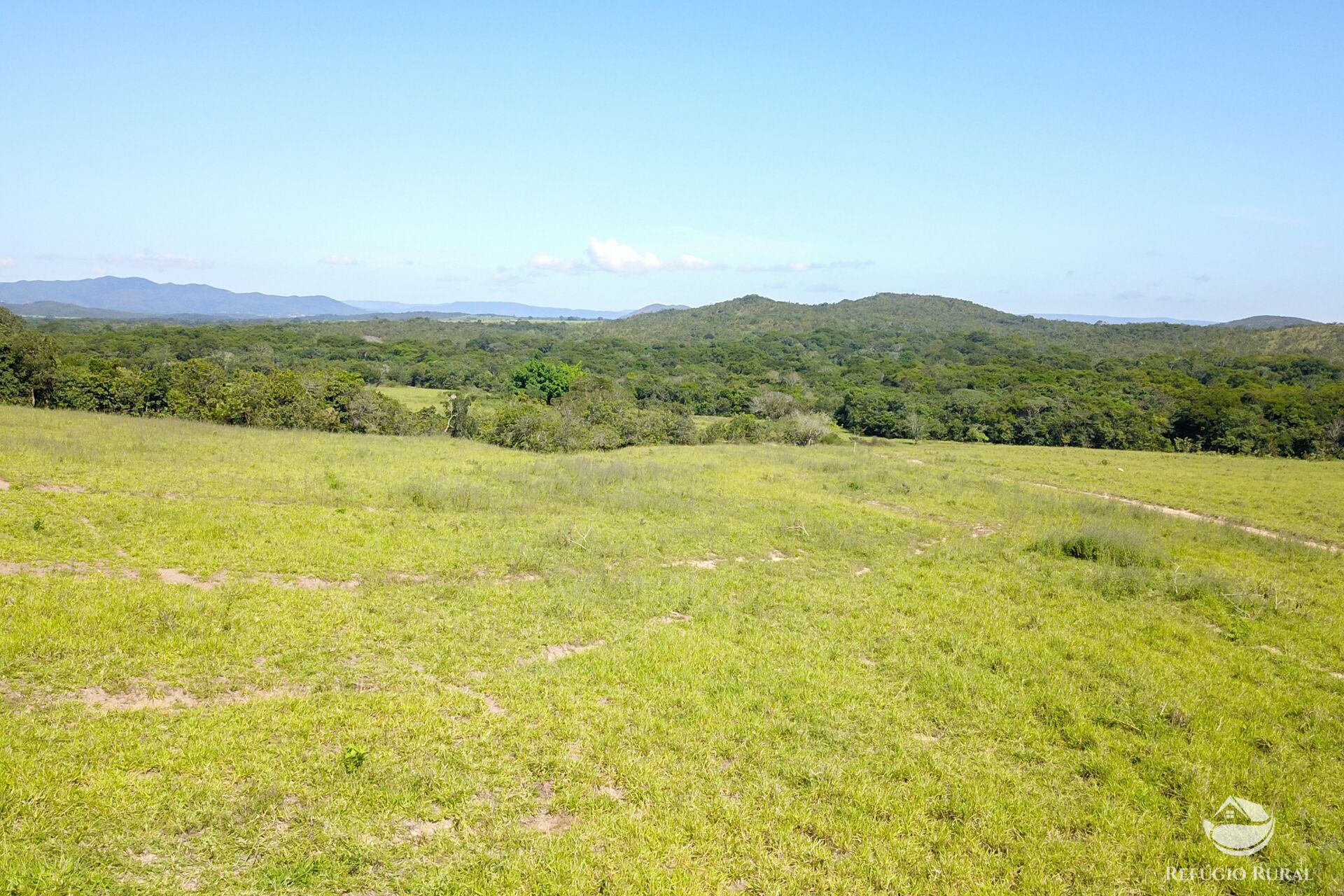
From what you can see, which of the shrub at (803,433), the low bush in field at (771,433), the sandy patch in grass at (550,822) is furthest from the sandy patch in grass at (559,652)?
the shrub at (803,433)

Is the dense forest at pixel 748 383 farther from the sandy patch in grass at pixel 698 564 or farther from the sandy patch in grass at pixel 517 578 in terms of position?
the sandy patch in grass at pixel 517 578

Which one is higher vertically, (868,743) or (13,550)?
(13,550)

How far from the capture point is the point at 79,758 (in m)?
5.39

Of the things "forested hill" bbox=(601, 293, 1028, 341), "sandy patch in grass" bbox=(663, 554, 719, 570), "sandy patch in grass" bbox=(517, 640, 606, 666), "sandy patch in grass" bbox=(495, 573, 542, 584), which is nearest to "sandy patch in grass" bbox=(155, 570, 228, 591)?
"sandy patch in grass" bbox=(495, 573, 542, 584)

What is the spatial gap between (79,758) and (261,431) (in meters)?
25.6

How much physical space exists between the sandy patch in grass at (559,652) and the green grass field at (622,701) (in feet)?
0.16

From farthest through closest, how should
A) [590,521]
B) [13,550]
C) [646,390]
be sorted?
[646,390], [590,521], [13,550]

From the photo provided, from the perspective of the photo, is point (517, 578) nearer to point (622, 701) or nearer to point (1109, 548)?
point (622, 701)

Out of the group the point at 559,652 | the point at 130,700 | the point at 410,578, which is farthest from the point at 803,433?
the point at 130,700

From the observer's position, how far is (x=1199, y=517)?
20922 mm

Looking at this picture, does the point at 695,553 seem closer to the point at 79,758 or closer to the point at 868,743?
the point at 868,743

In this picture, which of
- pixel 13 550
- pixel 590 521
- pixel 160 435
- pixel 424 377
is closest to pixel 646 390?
pixel 424 377

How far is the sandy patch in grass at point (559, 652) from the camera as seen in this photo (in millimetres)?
8266

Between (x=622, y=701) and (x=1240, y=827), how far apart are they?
222 inches
